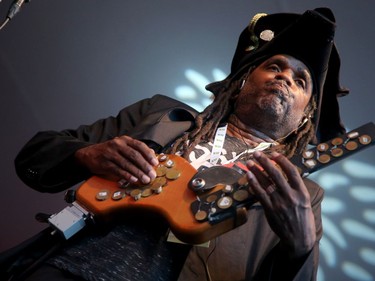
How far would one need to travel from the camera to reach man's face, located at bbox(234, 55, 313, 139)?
1.33m

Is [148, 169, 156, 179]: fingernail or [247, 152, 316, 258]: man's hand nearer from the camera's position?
[247, 152, 316, 258]: man's hand

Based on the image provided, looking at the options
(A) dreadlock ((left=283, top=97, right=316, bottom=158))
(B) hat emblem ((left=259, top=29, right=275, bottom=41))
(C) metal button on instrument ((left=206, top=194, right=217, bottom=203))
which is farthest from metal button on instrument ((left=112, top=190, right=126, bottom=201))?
(B) hat emblem ((left=259, top=29, right=275, bottom=41))

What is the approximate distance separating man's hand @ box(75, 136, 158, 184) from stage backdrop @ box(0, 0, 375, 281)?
1070 millimetres

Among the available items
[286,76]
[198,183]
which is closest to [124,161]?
[198,183]

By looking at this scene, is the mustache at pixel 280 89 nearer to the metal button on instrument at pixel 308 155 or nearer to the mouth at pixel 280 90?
the mouth at pixel 280 90

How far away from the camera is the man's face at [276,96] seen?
133 cm

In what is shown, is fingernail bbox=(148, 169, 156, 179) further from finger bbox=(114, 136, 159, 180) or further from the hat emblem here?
the hat emblem

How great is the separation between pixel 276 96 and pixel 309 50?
Result: 287 millimetres

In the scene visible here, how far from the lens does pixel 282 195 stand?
0.77m

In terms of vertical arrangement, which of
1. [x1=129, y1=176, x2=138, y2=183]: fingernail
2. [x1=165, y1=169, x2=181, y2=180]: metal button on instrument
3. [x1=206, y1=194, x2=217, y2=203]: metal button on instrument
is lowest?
[x1=206, y1=194, x2=217, y2=203]: metal button on instrument

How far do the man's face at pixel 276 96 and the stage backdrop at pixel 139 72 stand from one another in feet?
2.09

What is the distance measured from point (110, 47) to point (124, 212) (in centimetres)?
133

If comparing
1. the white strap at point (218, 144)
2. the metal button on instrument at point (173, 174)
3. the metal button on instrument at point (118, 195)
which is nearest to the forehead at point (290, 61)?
the white strap at point (218, 144)

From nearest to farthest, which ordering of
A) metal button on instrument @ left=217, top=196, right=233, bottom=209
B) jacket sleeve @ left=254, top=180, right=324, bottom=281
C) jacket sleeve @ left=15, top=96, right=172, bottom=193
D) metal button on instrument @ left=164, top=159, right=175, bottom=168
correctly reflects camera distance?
1. metal button on instrument @ left=217, top=196, right=233, bottom=209
2. jacket sleeve @ left=254, top=180, right=324, bottom=281
3. metal button on instrument @ left=164, top=159, right=175, bottom=168
4. jacket sleeve @ left=15, top=96, right=172, bottom=193
